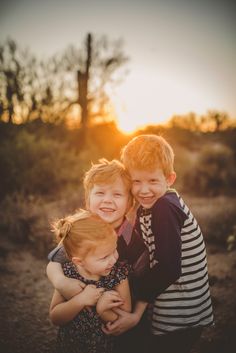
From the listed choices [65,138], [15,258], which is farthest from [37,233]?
[65,138]

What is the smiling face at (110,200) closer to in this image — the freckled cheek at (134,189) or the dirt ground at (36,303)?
the freckled cheek at (134,189)

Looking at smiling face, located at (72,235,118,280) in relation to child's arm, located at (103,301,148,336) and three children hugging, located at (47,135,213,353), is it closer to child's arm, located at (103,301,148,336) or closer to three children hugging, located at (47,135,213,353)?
three children hugging, located at (47,135,213,353)

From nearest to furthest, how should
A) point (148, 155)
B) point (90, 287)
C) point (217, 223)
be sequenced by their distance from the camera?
point (90, 287) < point (148, 155) < point (217, 223)

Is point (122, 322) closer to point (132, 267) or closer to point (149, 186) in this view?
point (132, 267)

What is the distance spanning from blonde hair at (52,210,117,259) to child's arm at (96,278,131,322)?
0.90ft

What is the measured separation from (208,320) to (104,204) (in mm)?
1034

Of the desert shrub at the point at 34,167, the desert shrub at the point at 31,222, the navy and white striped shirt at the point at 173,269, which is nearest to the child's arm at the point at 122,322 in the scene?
the navy and white striped shirt at the point at 173,269

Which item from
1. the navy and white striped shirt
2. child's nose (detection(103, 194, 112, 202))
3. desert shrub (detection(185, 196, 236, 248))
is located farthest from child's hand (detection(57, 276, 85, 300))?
desert shrub (detection(185, 196, 236, 248))

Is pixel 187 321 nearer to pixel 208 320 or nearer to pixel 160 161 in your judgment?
pixel 208 320

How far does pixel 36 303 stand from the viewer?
399cm

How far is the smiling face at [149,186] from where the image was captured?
1702mm

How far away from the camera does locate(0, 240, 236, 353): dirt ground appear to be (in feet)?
10.2

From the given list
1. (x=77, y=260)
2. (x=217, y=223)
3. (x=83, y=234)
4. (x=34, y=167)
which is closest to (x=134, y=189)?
(x=83, y=234)

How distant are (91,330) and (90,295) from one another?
0.26m
